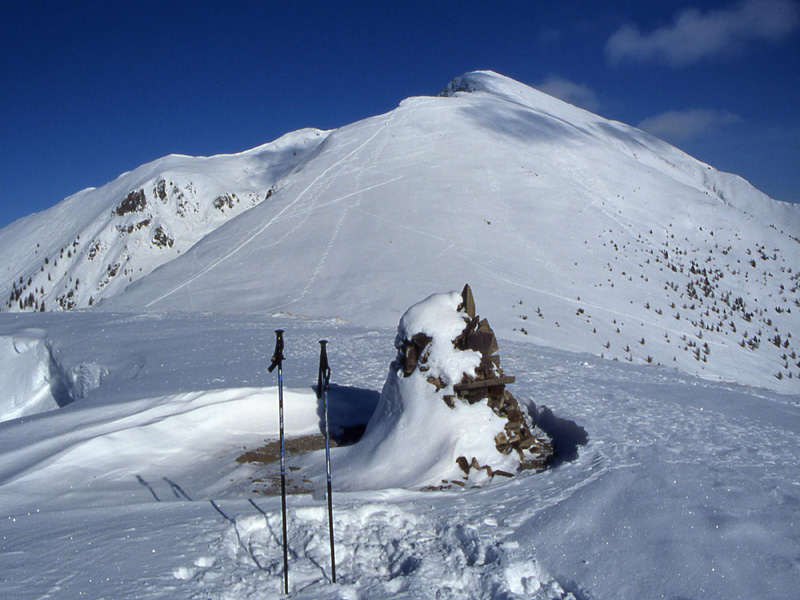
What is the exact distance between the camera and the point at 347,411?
27.6 ft

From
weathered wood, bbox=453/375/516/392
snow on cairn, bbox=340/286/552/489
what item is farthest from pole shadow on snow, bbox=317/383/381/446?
weathered wood, bbox=453/375/516/392

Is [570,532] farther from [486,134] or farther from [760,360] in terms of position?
[486,134]

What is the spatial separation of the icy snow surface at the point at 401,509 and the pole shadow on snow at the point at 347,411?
4 centimetres

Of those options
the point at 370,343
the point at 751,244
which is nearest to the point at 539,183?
the point at 751,244

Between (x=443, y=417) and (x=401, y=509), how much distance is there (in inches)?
59.6

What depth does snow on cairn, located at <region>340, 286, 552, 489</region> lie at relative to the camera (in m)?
5.81

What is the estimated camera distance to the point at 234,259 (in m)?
26.8

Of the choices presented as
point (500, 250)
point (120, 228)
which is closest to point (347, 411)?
point (500, 250)

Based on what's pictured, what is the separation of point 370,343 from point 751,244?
24.5 metres

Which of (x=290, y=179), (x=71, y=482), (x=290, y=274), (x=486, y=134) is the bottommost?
(x=71, y=482)

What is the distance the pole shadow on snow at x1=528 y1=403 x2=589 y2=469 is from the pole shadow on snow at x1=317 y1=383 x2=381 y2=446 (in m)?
2.28

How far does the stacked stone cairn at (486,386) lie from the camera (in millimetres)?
6125

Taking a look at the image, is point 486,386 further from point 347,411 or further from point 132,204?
point 132,204

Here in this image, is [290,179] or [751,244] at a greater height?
[290,179]
